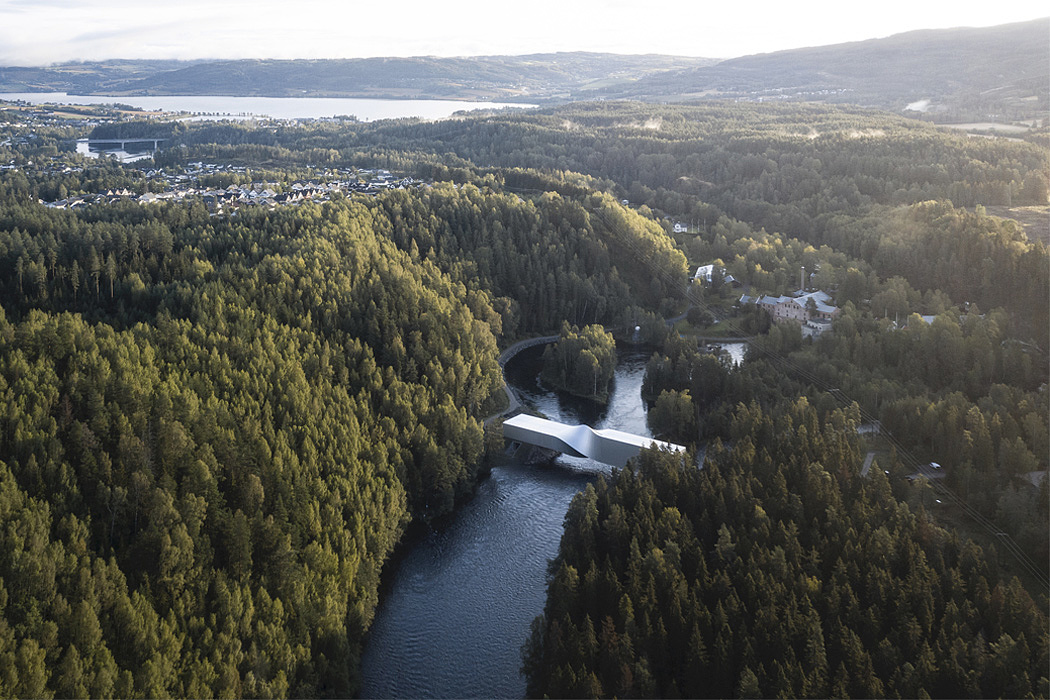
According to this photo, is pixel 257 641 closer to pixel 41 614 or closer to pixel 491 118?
pixel 41 614

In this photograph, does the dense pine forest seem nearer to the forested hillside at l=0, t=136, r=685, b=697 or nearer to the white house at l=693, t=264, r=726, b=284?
the forested hillside at l=0, t=136, r=685, b=697

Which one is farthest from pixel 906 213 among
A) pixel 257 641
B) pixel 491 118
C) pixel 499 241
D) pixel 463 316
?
pixel 491 118

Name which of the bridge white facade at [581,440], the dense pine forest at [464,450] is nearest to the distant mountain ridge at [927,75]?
the dense pine forest at [464,450]

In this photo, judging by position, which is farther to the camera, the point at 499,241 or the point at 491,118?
the point at 491,118

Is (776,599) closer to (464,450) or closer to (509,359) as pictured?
(464,450)

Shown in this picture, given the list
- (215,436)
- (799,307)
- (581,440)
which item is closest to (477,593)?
(215,436)
